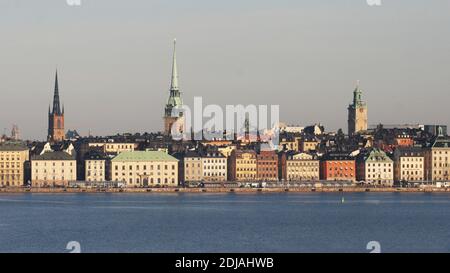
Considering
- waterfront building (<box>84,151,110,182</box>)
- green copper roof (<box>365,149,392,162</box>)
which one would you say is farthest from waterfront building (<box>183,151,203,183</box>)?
green copper roof (<box>365,149,392,162</box>)

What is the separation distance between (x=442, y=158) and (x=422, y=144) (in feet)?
10.5

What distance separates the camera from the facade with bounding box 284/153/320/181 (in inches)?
2239

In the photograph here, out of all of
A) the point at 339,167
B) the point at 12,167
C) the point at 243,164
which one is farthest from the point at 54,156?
the point at 339,167

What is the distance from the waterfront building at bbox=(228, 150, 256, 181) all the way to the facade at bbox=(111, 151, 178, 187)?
353cm

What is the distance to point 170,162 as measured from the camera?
54.6 m

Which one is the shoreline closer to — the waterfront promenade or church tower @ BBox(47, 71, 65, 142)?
the waterfront promenade

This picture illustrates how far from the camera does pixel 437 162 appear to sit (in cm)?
5628

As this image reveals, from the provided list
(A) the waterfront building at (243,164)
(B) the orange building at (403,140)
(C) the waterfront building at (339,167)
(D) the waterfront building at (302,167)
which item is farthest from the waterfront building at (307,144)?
(A) the waterfront building at (243,164)

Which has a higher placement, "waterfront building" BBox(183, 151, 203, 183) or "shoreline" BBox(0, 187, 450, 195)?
"waterfront building" BBox(183, 151, 203, 183)

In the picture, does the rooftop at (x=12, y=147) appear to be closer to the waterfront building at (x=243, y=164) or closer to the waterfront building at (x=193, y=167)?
the waterfront building at (x=193, y=167)

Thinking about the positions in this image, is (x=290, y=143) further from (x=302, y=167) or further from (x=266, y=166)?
(x=302, y=167)

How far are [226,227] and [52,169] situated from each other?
30.7 meters

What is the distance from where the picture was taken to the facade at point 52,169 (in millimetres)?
54812
